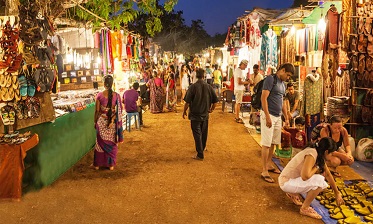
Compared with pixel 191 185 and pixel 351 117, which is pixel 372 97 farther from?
pixel 191 185

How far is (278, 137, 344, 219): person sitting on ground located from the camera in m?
4.92

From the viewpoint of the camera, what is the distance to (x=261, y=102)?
6547 millimetres

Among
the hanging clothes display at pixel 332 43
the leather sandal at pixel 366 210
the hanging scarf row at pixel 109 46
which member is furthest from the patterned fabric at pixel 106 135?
the hanging scarf row at pixel 109 46

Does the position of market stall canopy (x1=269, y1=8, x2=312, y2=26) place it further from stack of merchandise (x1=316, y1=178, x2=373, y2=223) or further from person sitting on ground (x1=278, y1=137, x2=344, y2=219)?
person sitting on ground (x1=278, y1=137, x2=344, y2=219)

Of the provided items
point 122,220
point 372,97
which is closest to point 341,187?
point 372,97

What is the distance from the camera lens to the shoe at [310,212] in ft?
16.6

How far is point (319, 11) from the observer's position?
907 cm

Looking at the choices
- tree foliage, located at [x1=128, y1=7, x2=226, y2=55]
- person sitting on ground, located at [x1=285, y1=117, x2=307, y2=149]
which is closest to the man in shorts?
person sitting on ground, located at [x1=285, y1=117, x2=307, y2=149]

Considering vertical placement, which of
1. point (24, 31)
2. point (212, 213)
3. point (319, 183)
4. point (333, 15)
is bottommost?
point (212, 213)

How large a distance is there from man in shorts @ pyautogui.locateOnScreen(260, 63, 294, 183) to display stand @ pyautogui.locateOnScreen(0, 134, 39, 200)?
3983 mm

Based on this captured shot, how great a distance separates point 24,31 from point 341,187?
18.9ft

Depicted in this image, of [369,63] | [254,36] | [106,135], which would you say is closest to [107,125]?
[106,135]

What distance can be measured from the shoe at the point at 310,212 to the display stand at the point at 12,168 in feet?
14.0

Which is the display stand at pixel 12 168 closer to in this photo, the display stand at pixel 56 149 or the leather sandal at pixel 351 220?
the display stand at pixel 56 149
